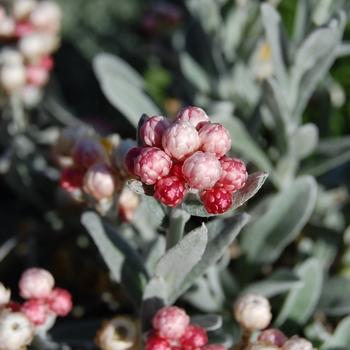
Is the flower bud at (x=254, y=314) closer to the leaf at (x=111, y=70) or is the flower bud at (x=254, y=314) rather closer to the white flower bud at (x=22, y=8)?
the leaf at (x=111, y=70)

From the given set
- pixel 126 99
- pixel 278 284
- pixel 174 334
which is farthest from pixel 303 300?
pixel 126 99

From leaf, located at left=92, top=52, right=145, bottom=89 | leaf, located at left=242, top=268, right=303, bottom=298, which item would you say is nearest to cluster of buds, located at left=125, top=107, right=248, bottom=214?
leaf, located at left=242, top=268, right=303, bottom=298

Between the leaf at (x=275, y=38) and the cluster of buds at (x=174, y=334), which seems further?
the leaf at (x=275, y=38)

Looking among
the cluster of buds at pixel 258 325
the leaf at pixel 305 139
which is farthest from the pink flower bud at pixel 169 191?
the leaf at pixel 305 139

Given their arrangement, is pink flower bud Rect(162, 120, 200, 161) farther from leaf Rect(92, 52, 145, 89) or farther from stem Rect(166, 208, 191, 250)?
leaf Rect(92, 52, 145, 89)

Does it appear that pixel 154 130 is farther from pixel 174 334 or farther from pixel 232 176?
pixel 174 334
